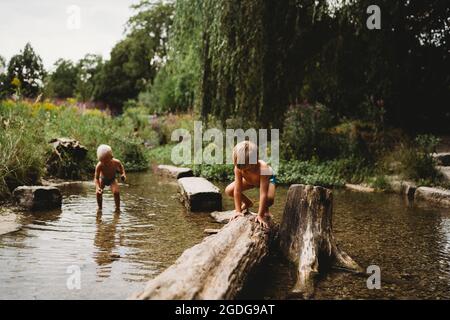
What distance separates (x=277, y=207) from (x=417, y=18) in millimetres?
6672

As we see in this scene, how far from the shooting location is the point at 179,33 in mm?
9453

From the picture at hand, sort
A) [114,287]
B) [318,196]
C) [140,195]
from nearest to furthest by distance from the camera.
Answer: [114,287] → [318,196] → [140,195]

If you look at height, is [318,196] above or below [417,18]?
below

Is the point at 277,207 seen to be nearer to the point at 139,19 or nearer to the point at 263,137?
the point at 263,137

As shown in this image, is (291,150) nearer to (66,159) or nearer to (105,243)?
(66,159)

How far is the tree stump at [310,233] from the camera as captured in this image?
3461mm

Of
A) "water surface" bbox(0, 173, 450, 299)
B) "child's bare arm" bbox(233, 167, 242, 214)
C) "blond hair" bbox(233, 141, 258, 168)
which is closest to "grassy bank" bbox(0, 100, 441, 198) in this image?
"water surface" bbox(0, 173, 450, 299)

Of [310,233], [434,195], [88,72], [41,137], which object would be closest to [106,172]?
[41,137]

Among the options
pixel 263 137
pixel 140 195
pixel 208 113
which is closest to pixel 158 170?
pixel 208 113

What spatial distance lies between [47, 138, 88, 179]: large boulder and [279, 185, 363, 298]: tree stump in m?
5.81

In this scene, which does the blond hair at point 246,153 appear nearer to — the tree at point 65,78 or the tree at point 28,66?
the tree at point 28,66

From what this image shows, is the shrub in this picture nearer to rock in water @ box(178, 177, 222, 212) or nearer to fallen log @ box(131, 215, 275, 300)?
rock in water @ box(178, 177, 222, 212)

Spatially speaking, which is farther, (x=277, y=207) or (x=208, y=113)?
(x=208, y=113)

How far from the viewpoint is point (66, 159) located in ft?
28.2
